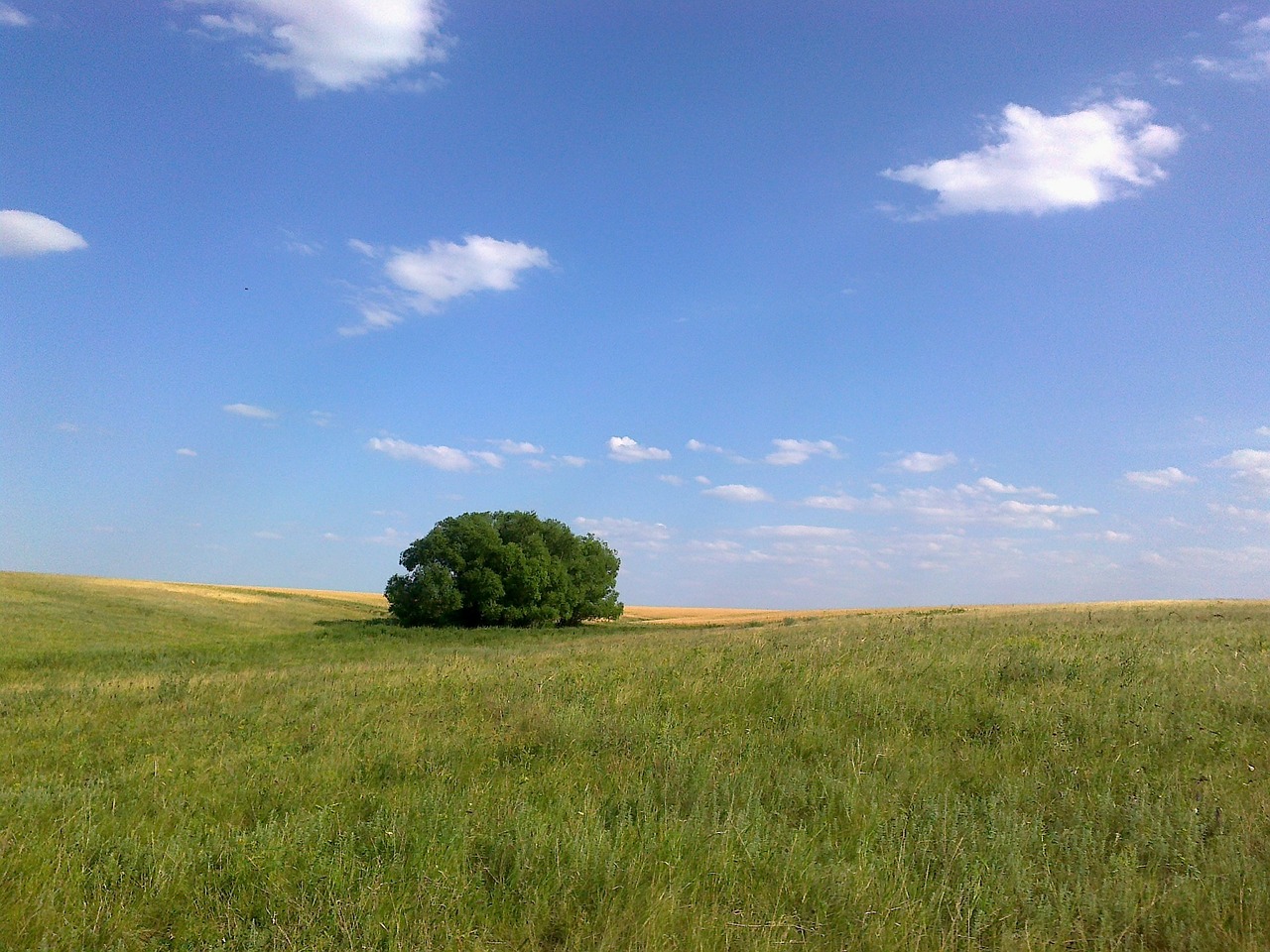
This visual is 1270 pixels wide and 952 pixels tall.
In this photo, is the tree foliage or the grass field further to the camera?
the tree foliage

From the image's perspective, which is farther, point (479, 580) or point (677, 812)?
point (479, 580)

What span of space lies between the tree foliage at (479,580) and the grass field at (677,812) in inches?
1765

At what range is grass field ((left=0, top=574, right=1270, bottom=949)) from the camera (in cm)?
443

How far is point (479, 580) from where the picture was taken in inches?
2194

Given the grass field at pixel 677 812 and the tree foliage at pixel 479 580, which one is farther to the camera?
the tree foliage at pixel 479 580

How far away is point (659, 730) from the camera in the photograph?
7.81 metres

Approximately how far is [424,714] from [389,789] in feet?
9.78

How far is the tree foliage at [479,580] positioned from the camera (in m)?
55.6

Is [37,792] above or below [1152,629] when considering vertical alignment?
below

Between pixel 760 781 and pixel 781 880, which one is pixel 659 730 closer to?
pixel 760 781

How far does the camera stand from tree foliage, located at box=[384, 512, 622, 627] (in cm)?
5562

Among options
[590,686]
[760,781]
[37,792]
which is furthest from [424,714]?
[760,781]

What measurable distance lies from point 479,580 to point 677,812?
51414 mm

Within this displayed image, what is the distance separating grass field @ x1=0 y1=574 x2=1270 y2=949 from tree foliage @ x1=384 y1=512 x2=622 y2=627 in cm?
4483
